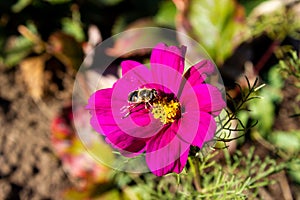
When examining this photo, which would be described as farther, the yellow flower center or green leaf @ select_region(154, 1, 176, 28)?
green leaf @ select_region(154, 1, 176, 28)

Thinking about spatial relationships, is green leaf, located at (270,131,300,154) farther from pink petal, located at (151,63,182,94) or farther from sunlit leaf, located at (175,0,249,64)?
pink petal, located at (151,63,182,94)

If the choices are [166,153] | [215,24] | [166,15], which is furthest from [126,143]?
[166,15]

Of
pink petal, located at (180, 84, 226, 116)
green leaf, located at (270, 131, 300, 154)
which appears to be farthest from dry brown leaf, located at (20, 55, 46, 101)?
pink petal, located at (180, 84, 226, 116)

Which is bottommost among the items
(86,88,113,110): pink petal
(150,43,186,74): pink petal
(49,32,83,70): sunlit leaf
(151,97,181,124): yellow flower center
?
(151,97,181,124): yellow flower center

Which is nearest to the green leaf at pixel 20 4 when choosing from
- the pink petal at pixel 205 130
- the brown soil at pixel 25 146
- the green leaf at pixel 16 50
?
the green leaf at pixel 16 50

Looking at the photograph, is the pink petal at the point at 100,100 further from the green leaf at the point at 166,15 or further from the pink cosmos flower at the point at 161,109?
the green leaf at the point at 166,15

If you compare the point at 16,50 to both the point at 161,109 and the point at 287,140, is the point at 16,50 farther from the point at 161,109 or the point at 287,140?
the point at 161,109

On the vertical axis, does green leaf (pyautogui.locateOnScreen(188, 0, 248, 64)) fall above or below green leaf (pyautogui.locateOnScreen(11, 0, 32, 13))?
below
